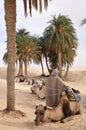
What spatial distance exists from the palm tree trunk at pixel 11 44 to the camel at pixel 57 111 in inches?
132

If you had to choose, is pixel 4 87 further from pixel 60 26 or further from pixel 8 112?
pixel 60 26

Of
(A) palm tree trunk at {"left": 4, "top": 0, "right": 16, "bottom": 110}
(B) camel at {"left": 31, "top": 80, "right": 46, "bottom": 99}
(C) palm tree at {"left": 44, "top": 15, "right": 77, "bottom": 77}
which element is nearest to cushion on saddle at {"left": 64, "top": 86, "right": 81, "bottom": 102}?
(A) palm tree trunk at {"left": 4, "top": 0, "right": 16, "bottom": 110}

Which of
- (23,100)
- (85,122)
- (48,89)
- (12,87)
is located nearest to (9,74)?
(12,87)

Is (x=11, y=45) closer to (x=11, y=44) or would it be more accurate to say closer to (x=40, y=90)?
(x=11, y=44)

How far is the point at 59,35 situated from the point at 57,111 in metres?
41.0

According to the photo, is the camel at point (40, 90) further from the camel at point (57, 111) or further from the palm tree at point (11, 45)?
the camel at point (57, 111)

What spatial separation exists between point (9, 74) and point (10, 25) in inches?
84.1

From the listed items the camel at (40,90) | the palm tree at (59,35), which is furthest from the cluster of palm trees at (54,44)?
the camel at (40,90)

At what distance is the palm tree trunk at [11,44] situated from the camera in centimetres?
1950

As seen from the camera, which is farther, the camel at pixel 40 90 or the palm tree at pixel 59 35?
the palm tree at pixel 59 35

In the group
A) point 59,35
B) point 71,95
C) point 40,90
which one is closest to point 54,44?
point 59,35

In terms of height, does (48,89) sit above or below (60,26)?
below

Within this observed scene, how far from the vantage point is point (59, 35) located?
187ft

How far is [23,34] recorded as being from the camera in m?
60.2
